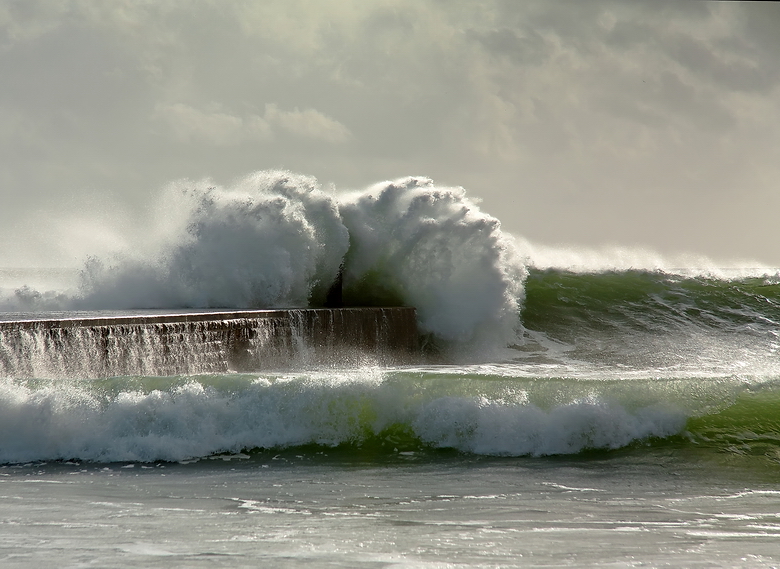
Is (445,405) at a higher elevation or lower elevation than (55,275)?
lower

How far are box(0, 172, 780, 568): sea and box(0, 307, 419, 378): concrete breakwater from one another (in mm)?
143

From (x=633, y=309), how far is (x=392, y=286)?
18.1 feet

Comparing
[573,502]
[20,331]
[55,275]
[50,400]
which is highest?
[55,275]

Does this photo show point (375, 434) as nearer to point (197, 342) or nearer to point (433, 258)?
point (197, 342)

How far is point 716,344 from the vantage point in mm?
13859

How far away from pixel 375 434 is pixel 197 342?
2.31m

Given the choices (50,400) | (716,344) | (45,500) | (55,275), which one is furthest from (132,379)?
(716,344)

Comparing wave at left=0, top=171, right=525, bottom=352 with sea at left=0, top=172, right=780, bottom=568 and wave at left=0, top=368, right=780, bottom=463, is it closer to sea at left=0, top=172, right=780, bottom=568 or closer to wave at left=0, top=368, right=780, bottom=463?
sea at left=0, top=172, right=780, bottom=568

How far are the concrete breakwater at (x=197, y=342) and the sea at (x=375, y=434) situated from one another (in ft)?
0.47

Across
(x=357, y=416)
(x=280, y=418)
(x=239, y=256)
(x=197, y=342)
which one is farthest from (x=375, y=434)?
(x=239, y=256)

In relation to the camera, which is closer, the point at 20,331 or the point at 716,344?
the point at 20,331

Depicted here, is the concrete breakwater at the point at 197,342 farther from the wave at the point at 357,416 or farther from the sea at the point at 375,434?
the wave at the point at 357,416

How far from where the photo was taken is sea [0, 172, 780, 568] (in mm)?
4113

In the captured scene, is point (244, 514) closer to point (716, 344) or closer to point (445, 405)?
point (445, 405)
